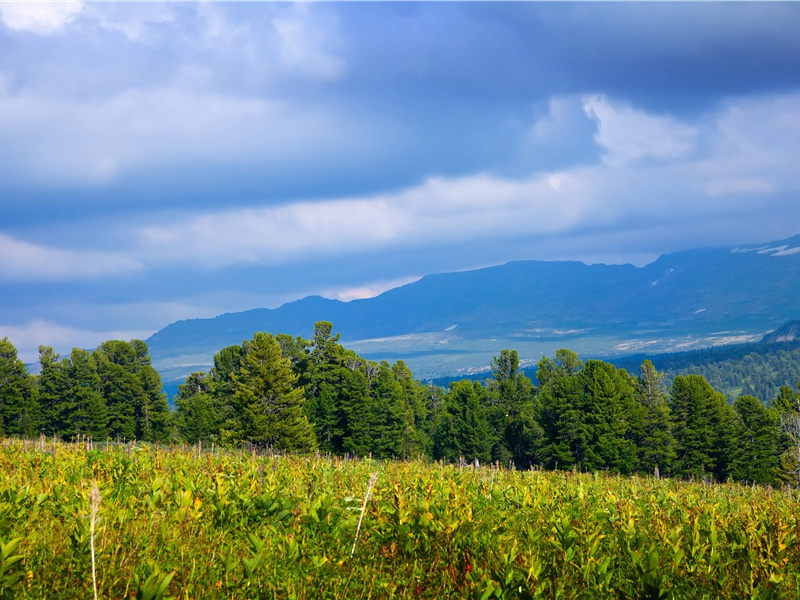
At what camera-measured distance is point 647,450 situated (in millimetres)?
53812

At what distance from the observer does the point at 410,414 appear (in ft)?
231

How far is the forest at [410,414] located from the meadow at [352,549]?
3829 cm

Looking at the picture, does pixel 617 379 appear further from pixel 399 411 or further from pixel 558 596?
pixel 558 596

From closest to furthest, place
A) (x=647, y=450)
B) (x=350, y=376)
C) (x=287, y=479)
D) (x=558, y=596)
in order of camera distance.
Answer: (x=558, y=596), (x=287, y=479), (x=647, y=450), (x=350, y=376)

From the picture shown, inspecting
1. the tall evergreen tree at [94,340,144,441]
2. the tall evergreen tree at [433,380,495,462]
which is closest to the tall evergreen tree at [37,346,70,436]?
the tall evergreen tree at [94,340,144,441]

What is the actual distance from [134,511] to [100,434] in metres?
66.4

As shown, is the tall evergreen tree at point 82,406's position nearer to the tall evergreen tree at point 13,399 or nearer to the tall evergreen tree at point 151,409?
the tall evergreen tree at point 13,399

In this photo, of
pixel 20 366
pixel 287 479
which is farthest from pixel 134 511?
pixel 20 366

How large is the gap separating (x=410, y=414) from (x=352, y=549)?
2576 inches

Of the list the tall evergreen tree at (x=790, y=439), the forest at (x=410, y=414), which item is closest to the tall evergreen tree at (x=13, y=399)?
the forest at (x=410, y=414)

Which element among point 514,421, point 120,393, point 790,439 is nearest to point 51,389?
point 120,393

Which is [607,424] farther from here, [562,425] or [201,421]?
[201,421]

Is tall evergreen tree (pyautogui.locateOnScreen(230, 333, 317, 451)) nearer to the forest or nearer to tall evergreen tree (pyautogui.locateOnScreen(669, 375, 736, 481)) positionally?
the forest

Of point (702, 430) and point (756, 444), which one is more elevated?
point (702, 430)
